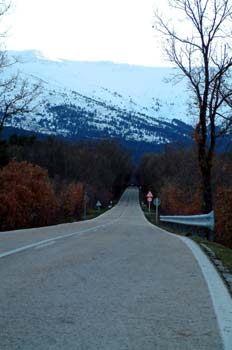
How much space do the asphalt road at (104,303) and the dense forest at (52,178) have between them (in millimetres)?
31568

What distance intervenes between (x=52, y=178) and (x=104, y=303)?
7797cm

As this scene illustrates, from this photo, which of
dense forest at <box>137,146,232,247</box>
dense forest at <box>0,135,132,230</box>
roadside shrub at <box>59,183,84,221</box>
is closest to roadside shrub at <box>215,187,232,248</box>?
dense forest at <box>137,146,232,247</box>

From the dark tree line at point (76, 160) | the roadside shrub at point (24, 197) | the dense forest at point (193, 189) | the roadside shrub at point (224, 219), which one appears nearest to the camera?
the roadside shrub at point (224, 219)

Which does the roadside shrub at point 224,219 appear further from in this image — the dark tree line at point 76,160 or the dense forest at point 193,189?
the dark tree line at point 76,160

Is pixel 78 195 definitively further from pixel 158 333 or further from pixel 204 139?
pixel 158 333

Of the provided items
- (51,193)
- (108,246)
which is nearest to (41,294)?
(108,246)

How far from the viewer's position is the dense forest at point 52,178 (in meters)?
43.2

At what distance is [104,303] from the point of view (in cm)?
726

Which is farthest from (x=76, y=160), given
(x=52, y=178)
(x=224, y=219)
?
(x=224, y=219)

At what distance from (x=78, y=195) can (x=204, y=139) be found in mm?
44609

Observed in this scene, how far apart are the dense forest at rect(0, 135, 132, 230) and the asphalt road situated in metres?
31.6

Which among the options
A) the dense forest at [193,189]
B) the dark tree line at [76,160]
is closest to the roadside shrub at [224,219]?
the dense forest at [193,189]

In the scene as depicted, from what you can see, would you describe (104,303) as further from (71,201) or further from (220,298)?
(71,201)

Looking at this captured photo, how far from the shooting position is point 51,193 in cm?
4875
